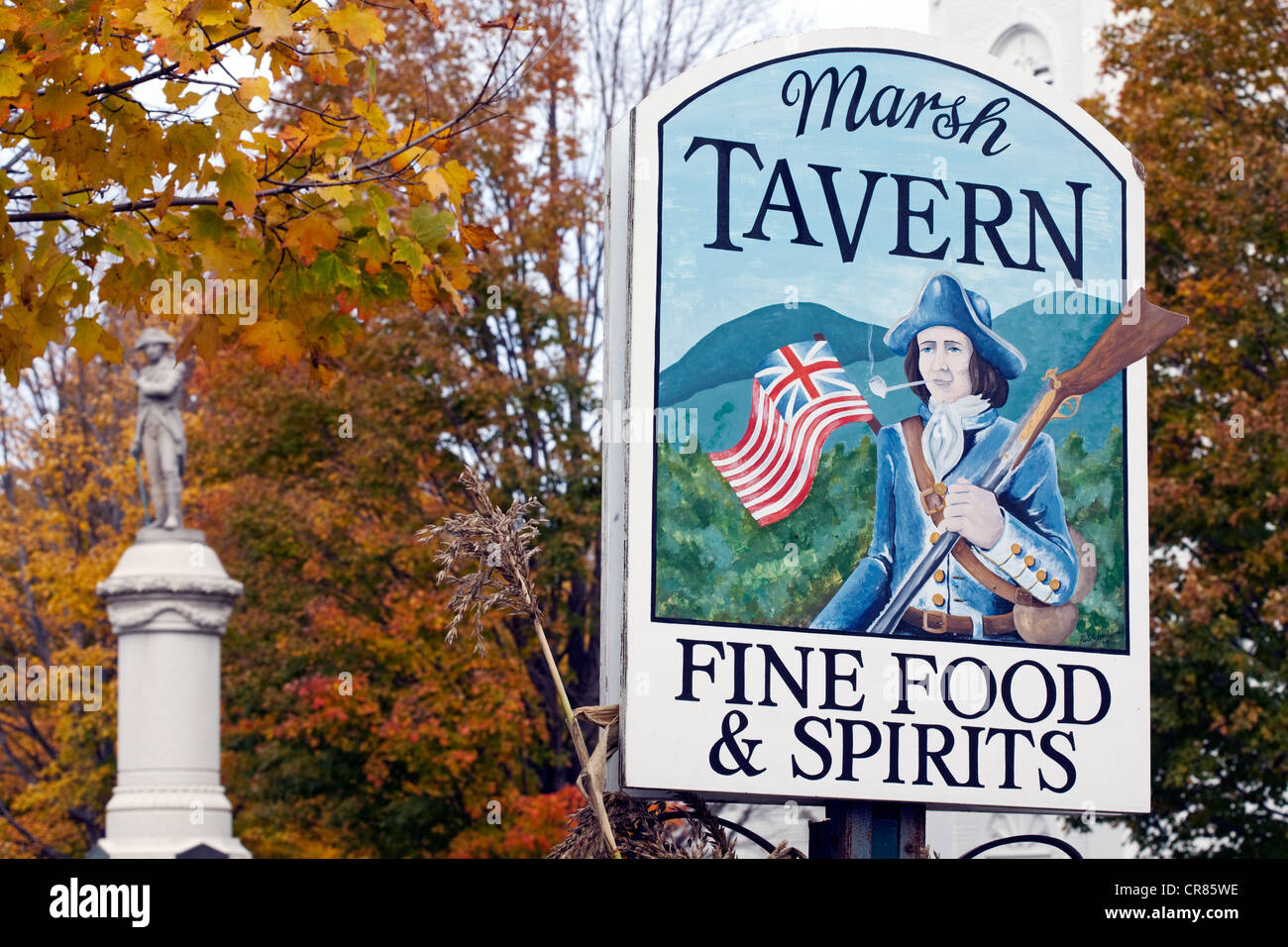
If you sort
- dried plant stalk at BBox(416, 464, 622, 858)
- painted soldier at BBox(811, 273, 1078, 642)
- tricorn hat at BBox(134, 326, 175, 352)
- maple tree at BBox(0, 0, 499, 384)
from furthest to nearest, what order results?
tricorn hat at BBox(134, 326, 175, 352), maple tree at BBox(0, 0, 499, 384), painted soldier at BBox(811, 273, 1078, 642), dried plant stalk at BBox(416, 464, 622, 858)

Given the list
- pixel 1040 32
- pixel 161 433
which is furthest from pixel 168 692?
pixel 1040 32

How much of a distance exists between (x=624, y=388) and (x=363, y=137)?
2467 millimetres

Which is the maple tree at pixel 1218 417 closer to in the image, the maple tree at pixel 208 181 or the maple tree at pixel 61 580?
the maple tree at pixel 208 181

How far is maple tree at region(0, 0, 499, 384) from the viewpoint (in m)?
6.84

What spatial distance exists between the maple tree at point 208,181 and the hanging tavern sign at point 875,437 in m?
1.47

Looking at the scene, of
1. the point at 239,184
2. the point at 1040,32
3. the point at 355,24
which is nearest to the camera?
the point at 239,184

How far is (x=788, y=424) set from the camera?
5.53 m

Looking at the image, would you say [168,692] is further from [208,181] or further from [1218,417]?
[208,181]

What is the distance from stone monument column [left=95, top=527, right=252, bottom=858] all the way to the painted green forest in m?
16.3

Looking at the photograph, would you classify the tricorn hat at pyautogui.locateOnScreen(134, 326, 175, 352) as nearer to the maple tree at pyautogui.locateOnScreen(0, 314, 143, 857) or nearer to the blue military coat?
the maple tree at pyautogui.locateOnScreen(0, 314, 143, 857)

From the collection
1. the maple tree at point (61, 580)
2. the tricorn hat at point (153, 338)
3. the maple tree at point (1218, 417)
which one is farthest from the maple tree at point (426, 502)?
the maple tree at point (1218, 417)

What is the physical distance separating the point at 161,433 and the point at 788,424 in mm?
17496

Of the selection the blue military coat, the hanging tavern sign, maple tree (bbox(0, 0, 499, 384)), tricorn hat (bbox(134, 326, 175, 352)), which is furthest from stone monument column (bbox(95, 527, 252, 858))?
the blue military coat
